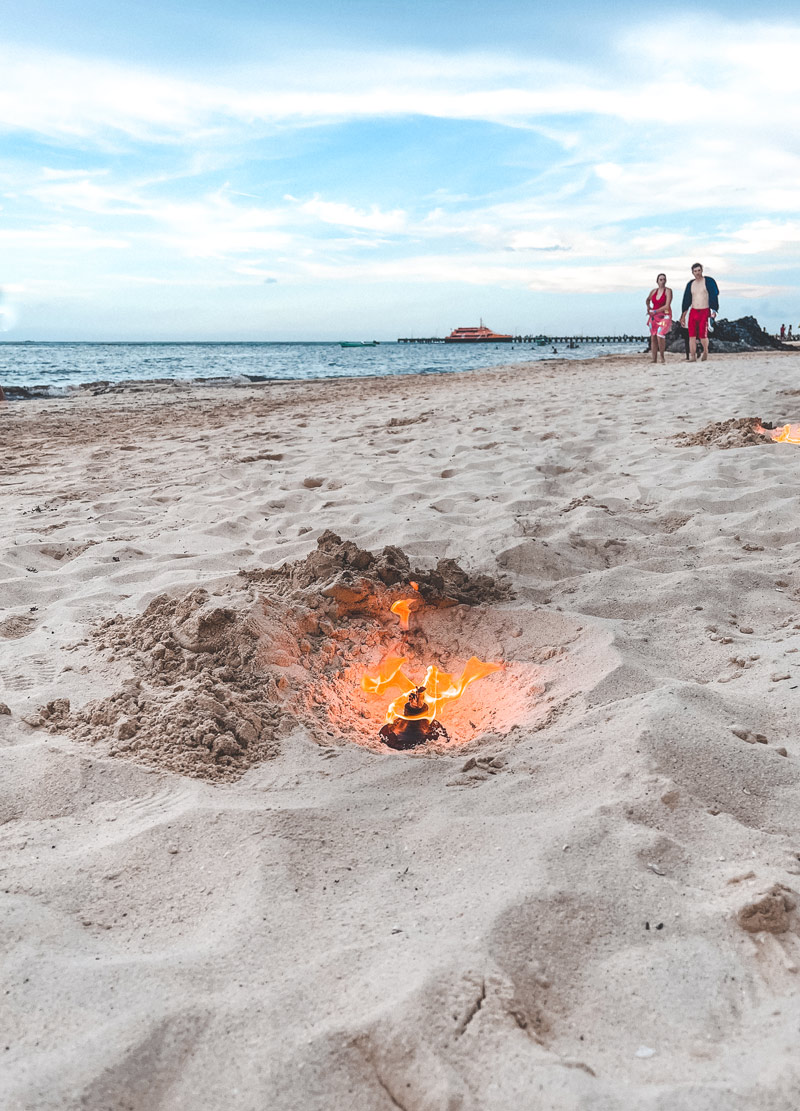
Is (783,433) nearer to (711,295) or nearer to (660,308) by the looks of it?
(711,295)

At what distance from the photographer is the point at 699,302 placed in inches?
473

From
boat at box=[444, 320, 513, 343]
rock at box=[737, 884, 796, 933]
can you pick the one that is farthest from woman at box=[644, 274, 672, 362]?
boat at box=[444, 320, 513, 343]

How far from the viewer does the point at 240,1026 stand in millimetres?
1156

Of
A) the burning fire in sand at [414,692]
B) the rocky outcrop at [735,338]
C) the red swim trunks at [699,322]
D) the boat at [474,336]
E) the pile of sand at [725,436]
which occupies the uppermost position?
the boat at [474,336]

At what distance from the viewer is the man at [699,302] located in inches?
452

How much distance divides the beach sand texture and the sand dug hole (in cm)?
1

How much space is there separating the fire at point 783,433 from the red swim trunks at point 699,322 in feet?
24.4

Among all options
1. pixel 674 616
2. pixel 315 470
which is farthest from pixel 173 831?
pixel 315 470

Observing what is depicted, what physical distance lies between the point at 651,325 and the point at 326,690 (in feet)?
42.0

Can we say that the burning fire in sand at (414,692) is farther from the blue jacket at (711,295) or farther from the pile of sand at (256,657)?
the blue jacket at (711,295)

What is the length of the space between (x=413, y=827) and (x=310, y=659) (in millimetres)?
931

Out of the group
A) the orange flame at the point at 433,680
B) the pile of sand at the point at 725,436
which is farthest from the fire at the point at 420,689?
the pile of sand at the point at 725,436

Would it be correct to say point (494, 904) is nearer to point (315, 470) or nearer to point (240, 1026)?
point (240, 1026)

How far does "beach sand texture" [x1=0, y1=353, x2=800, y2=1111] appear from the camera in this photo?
109 cm
